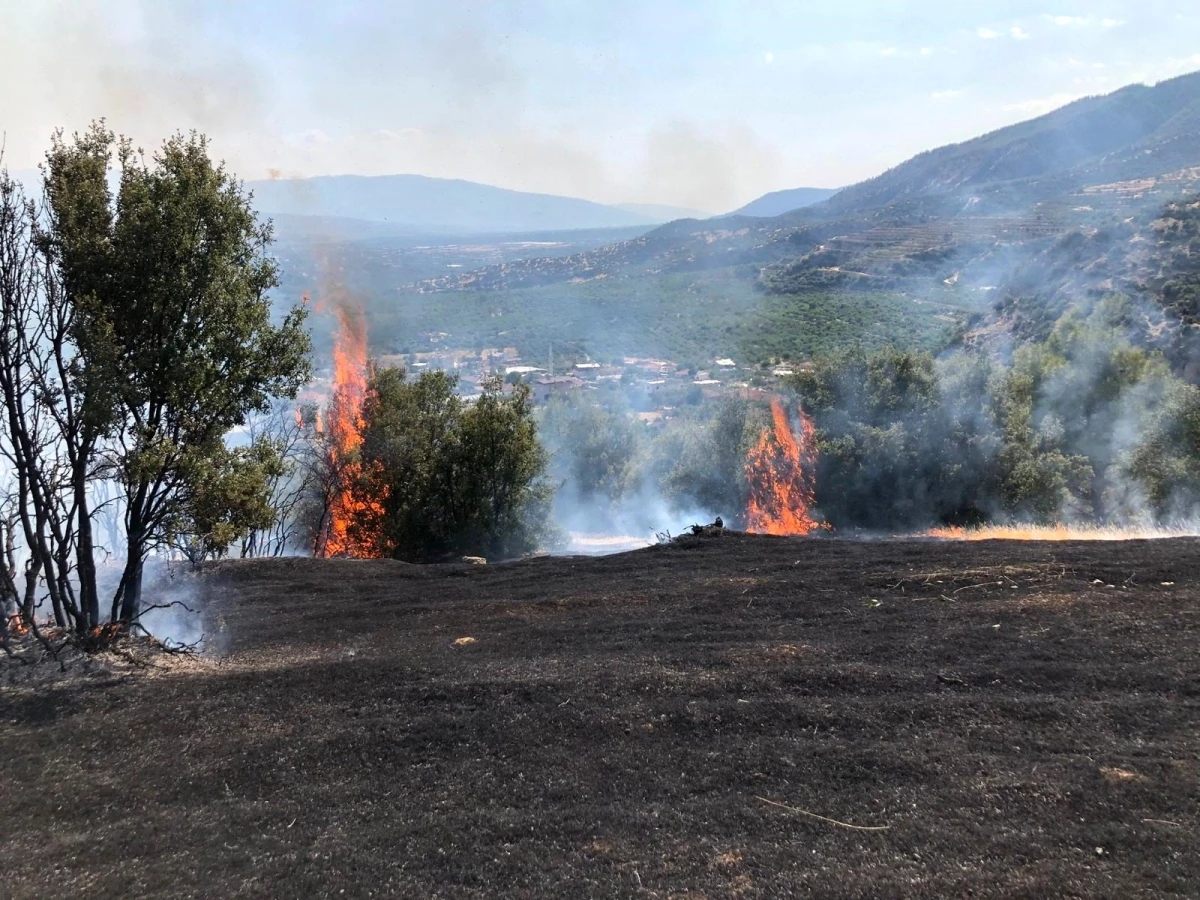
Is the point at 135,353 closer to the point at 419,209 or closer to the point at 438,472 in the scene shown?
the point at 438,472

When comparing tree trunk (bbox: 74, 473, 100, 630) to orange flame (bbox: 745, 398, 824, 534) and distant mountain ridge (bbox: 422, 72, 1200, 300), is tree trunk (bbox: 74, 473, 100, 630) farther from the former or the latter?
distant mountain ridge (bbox: 422, 72, 1200, 300)

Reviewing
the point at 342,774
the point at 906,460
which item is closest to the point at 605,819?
the point at 342,774

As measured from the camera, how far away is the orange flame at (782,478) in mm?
27172

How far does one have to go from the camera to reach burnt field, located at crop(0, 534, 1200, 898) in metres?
4.38

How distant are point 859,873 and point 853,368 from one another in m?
24.5

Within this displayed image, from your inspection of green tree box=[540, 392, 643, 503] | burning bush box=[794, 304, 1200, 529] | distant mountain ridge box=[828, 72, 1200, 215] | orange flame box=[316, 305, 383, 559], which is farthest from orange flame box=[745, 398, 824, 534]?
distant mountain ridge box=[828, 72, 1200, 215]

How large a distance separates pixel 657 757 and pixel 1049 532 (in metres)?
18.2

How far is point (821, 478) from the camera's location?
86.8ft

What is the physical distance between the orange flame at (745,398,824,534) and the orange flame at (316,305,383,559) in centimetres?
1412

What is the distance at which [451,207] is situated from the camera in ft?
447

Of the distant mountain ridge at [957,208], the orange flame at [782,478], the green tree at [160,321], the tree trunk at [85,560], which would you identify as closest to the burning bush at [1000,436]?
the orange flame at [782,478]

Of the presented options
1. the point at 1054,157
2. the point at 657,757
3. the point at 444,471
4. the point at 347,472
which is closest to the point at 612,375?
the point at 347,472

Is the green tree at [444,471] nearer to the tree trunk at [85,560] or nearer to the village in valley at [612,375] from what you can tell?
the tree trunk at [85,560]

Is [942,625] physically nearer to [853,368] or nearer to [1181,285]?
[853,368]
